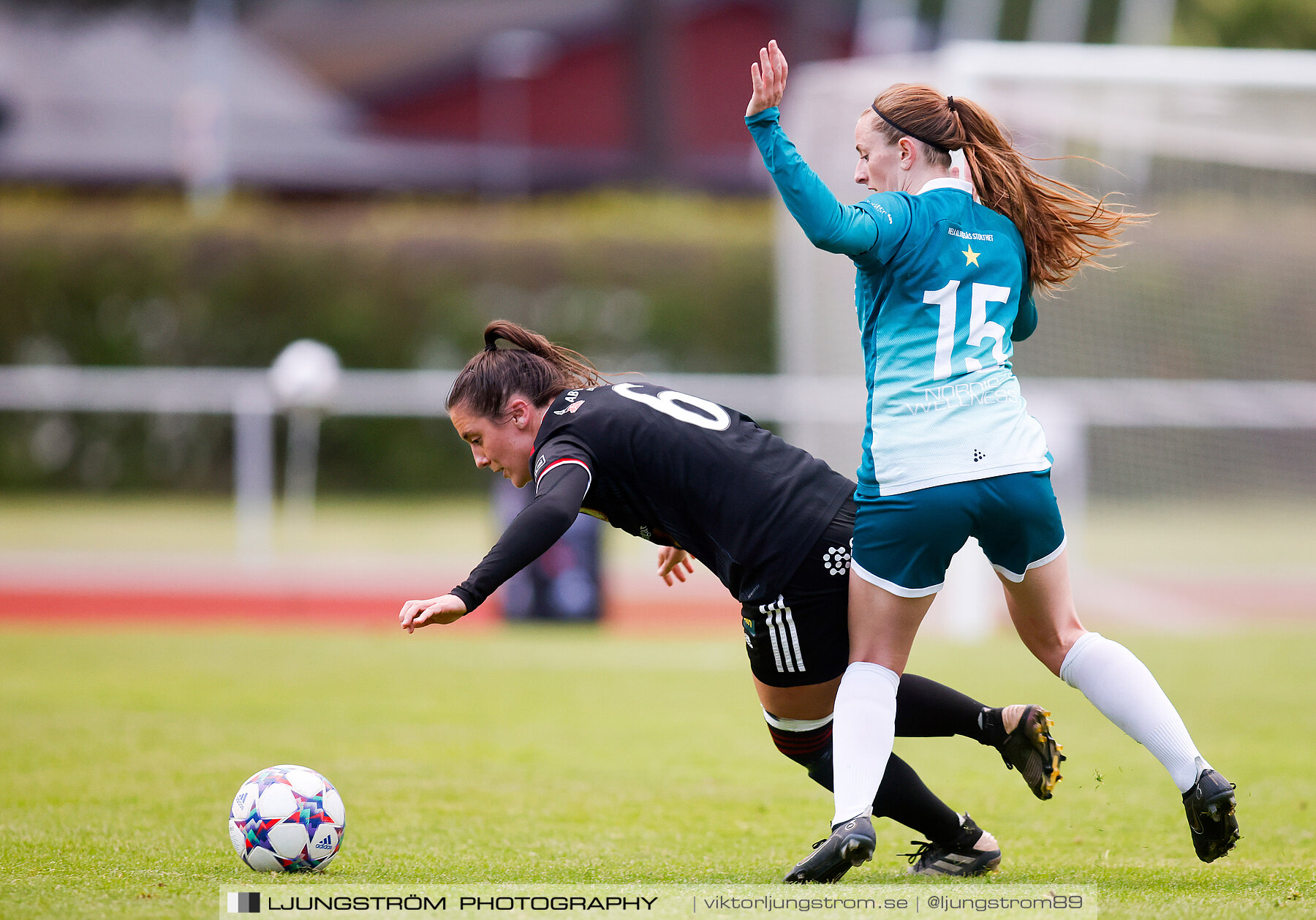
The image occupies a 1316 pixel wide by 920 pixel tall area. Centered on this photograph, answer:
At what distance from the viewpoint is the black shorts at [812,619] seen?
3570 millimetres

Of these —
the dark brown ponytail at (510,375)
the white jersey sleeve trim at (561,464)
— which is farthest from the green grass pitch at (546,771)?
the dark brown ponytail at (510,375)

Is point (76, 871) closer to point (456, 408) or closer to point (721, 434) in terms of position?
point (456, 408)

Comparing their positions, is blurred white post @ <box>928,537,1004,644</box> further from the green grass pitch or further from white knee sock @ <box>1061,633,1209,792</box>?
white knee sock @ <box>1061,633,1209,792</box>

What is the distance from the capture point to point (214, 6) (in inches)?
1247

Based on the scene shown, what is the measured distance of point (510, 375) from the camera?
367 centimetres

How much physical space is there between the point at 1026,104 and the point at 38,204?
55.9ft

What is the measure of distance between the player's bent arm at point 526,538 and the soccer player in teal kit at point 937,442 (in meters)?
0.76

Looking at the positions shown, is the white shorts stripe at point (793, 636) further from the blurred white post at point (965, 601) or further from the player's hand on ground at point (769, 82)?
the blurred white post at point (965, 601)

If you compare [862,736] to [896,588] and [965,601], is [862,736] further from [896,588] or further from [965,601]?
[965,601]

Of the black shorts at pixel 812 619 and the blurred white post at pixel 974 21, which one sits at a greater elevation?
the blurred white post at pixel 974 21

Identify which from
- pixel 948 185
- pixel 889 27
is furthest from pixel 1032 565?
pixel 889 27

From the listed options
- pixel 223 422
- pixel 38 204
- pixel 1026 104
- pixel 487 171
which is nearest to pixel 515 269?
pixel 223 422

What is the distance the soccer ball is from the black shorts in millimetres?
1281

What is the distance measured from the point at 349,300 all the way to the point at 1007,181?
60.5ft
